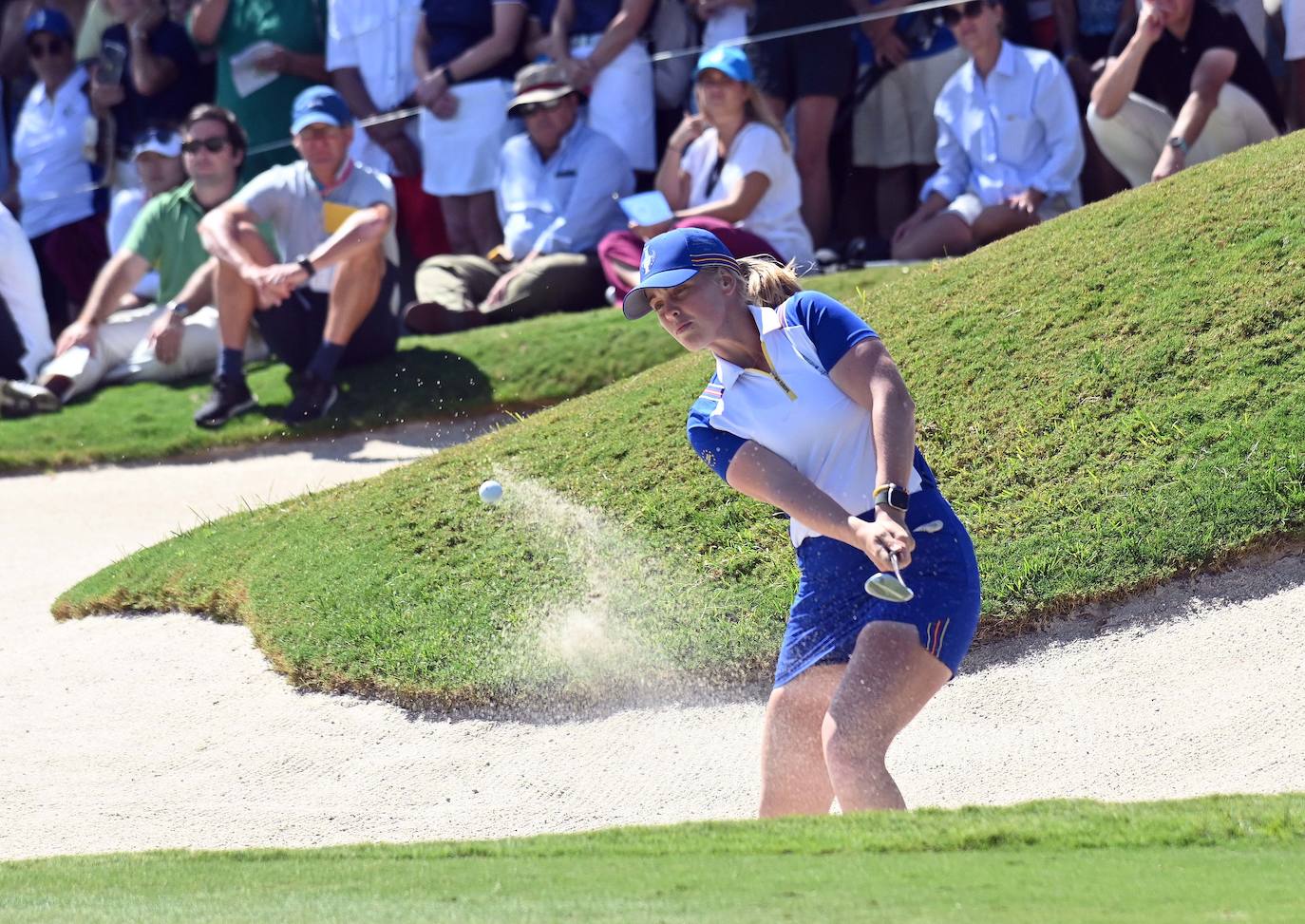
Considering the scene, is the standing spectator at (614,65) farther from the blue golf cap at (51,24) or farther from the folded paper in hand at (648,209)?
the blue golf cap at (51,24)

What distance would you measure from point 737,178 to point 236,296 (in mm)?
3038

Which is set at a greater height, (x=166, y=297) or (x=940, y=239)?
(x=940, y=239)

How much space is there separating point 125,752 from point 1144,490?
3.84 meters

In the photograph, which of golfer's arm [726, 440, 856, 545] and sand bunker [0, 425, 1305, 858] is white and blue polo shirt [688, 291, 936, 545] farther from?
sand bunker [0, 425, 1305, 858]

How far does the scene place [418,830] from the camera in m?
5.64

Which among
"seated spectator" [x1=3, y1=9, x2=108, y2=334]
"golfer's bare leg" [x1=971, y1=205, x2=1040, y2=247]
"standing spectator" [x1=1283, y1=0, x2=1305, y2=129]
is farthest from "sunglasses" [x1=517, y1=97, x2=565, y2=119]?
"seated spectator" [x1=3, y1=9, x2=108, y2=334]

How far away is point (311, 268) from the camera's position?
10.0 metres

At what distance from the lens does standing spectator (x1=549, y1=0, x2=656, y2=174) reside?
1138 cm

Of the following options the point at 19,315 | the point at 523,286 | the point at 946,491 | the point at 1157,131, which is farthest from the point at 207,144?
the point at 946,491

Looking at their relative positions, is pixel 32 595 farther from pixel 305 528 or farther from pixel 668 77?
pixel 668 77

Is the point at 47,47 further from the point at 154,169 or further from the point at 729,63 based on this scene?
the point at 729,63

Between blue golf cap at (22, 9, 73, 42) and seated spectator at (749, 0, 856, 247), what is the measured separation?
21.9 ft

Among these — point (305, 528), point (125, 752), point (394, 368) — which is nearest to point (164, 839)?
point (125, 752)

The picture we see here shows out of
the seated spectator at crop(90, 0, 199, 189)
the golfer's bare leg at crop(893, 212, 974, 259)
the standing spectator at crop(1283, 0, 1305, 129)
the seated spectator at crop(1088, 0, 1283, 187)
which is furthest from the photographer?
the seated spectator at crop(90, 0, 199, 189)
